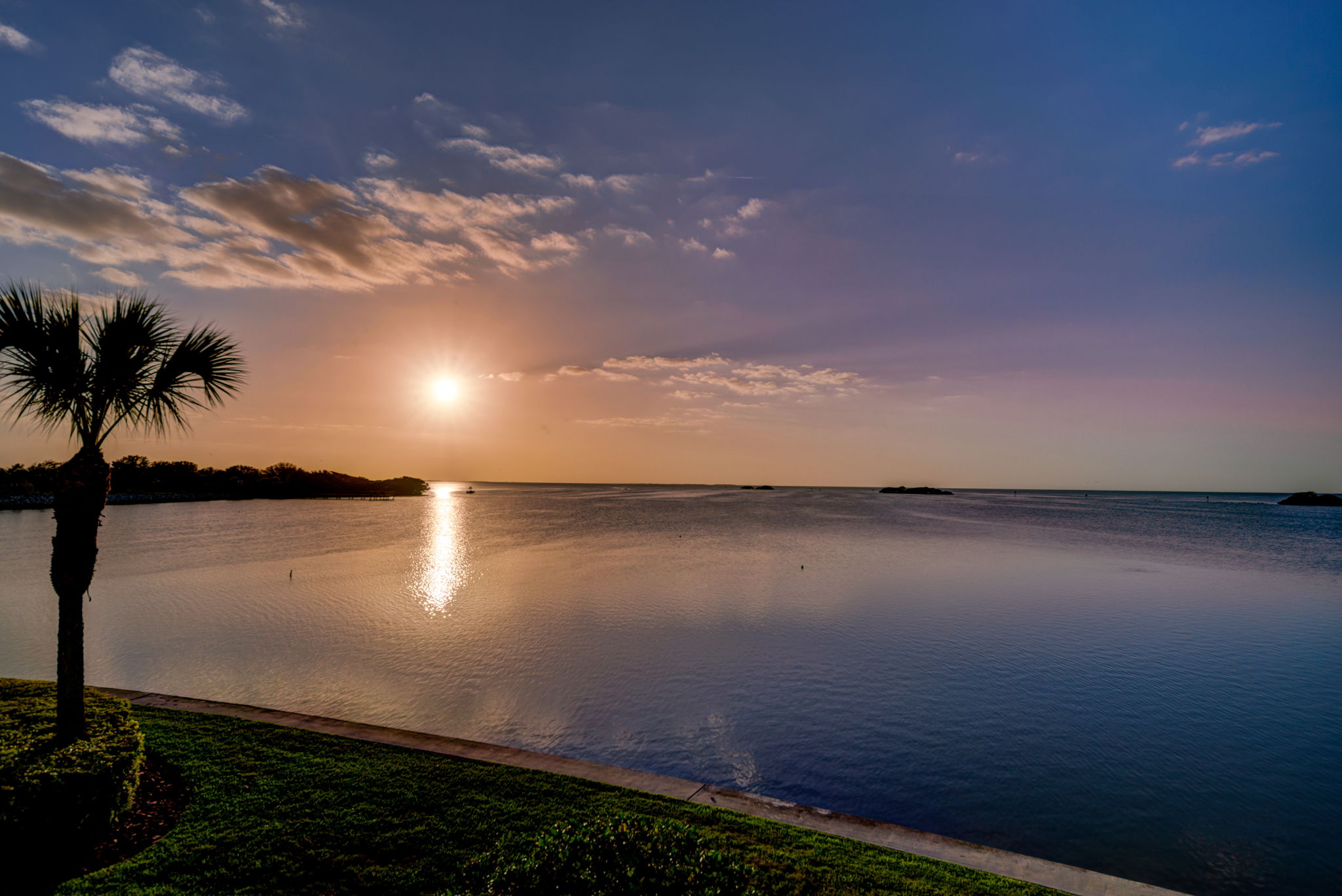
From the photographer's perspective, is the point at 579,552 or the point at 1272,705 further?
the point at 579,552

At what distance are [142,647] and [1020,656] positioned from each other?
2874 cm

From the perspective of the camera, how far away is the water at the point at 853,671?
983 cm

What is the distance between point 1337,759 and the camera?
11734mm

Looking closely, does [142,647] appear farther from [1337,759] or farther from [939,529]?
[939,529]

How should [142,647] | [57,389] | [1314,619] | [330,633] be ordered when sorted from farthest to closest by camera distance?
[1314,619] → [330,633] → [142,647] → [57,389]

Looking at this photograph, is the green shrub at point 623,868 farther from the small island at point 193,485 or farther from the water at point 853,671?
the small island at point 193,485

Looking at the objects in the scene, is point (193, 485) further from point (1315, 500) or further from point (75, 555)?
point (1315, 500)

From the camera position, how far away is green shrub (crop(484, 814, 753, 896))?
4.36 m

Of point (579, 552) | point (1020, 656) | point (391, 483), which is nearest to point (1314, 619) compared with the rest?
point (1020, 656)

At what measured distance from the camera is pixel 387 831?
693cm

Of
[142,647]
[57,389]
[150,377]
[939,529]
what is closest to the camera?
[57,389]

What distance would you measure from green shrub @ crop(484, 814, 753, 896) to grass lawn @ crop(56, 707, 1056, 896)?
2.34ft

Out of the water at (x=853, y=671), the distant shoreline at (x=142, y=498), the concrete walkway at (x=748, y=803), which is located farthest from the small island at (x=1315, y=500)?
the distant shoreline at (x=142, y=498)

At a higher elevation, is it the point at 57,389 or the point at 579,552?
the point at 57,389
